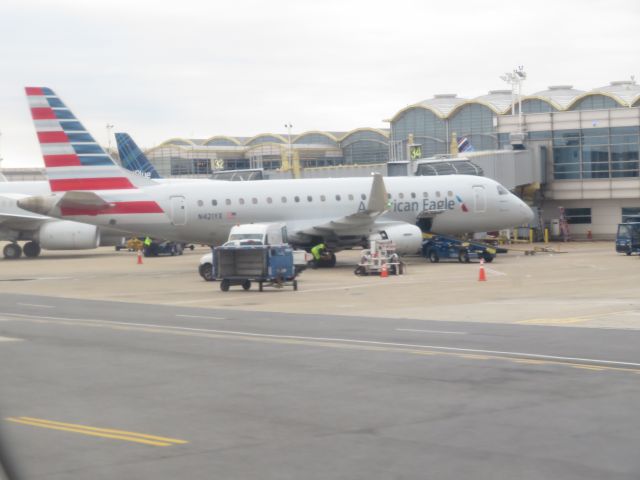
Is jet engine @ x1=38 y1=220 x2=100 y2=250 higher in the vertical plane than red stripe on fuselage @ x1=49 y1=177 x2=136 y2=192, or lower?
lower

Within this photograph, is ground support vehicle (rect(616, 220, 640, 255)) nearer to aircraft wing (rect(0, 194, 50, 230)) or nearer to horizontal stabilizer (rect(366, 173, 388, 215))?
horizontal stabilizer (rect(366, 173, 388, 215))

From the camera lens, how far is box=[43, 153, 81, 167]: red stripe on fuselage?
45.7 m

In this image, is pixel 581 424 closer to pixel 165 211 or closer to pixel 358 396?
pixel 358 396

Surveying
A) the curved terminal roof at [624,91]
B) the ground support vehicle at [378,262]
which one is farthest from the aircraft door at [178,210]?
the curved terminal roof at [624,91]

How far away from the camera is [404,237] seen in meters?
46.2

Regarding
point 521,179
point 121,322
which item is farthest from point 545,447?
point 521,179

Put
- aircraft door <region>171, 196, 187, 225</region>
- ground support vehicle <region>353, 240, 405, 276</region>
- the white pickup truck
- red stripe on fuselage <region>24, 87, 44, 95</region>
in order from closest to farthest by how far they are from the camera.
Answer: the white pickup truck, ground support vehicle <region>353, 240, 405, 276</region>, red stripe on fuselage <region>24, 87, 44, 95</region>, aircraft door <region>171, 196, 187, 225</region>

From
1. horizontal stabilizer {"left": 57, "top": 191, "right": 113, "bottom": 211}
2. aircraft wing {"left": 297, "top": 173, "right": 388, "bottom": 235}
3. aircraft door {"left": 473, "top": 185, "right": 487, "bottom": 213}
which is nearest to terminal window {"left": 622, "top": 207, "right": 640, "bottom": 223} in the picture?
aircraft door {"left": 473, "top": 185, "right": 487, "bottom": 213}

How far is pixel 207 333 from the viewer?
22219 millimetres

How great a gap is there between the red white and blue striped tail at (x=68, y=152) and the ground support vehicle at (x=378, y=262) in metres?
12.1

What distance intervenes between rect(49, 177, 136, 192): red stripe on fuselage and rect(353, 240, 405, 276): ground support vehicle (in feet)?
39.8

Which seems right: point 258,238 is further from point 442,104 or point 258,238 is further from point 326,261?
point 442,104

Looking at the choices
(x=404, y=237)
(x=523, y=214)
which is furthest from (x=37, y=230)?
(x=523, y=214)

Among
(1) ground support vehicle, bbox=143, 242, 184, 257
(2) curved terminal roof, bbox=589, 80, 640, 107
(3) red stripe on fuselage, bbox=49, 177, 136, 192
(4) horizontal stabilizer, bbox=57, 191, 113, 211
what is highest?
(2) curved terminal roof, bbox=589, 80, 640, 107
